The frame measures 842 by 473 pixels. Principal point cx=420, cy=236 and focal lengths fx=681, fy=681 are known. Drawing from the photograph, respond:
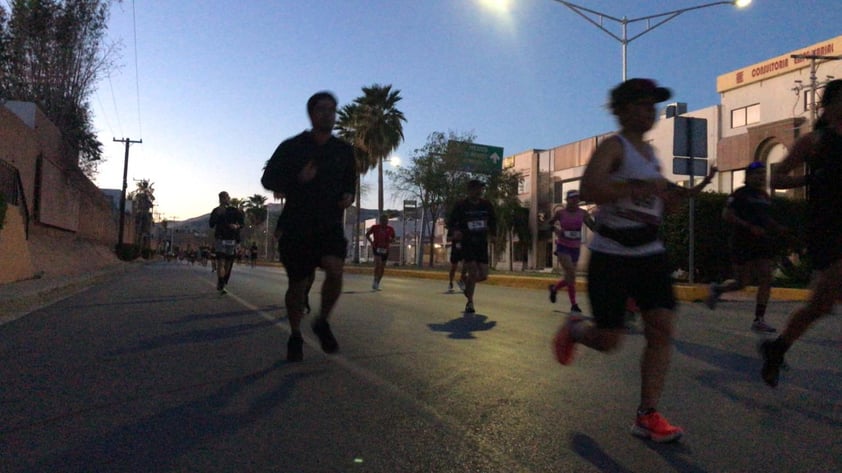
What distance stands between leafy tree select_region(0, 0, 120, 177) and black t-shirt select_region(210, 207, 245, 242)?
73.0 feet

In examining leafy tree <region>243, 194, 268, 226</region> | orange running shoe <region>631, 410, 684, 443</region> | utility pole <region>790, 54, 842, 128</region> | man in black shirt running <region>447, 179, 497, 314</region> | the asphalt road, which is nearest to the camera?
the asphalt road

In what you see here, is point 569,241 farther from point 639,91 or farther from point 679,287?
point 639,91

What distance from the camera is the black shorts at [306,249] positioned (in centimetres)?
462

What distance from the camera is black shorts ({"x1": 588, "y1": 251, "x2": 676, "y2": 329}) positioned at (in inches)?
118

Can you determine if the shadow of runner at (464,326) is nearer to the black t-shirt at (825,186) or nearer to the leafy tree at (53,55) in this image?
the black t-shirt at (825,186)

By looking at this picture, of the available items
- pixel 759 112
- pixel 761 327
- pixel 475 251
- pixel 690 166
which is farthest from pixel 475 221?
pixel 759 112

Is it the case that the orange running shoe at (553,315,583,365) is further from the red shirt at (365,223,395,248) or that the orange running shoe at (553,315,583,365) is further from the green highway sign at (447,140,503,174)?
the green highway sign at (447,140,503,174)

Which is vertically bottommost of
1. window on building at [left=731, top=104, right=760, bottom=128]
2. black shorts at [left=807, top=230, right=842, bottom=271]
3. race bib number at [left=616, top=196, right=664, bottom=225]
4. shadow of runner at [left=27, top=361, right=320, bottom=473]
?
shadow of runner at [left=27, top=361, right=320, bottom=473]

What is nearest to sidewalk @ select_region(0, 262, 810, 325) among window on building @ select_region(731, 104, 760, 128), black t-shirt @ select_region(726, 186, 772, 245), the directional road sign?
black t-shirt @ select_region(726, 186, 772, 245)

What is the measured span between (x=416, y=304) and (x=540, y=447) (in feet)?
23.1

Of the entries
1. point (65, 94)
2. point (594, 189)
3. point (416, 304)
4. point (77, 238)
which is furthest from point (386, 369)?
point (77, 238)

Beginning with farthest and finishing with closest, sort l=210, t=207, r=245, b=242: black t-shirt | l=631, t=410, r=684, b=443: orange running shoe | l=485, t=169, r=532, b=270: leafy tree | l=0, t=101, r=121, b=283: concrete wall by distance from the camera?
l=485, t=169, r=532, b=270: leafy tree, l=0, t=101, r=121, b=283: concrete wall, l=210, t=207, r=245, b=242: black t-shirt, l=631, t=410, r=684, b=443: orange running shoe

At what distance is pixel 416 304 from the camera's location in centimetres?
998

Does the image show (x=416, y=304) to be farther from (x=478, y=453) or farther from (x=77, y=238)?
(x=77, y=238)
